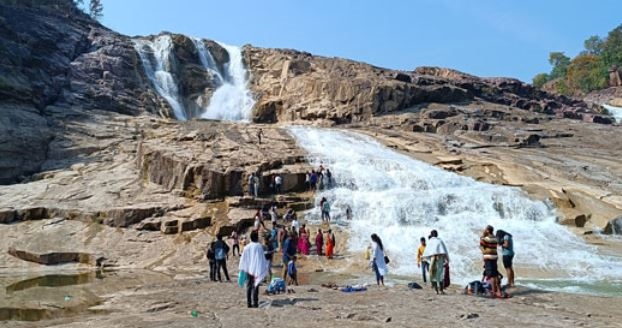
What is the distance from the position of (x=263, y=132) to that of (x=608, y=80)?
78837 mm

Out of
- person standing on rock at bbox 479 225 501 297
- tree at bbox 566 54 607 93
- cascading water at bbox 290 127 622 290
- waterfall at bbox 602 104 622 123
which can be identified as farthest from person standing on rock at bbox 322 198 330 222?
tree at bbox 566 54 607 93

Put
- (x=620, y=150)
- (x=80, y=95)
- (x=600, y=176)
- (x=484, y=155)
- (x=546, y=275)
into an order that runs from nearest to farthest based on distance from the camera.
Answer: (x=546, y=275)
(x=600, y=176)
(x=484, y=155)
(x=620, y=150)
(x=80, y=95)

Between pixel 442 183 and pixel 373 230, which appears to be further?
pixel 442 183

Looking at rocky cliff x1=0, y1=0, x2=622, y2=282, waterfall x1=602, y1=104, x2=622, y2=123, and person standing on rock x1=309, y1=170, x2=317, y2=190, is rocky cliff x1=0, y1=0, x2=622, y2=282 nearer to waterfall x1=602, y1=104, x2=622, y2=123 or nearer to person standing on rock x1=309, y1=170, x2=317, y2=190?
person standing on rock x1=309, y1=170, x2=317, y2=190

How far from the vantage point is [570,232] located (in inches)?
991

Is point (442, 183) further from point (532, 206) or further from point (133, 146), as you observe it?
point (133, 146)

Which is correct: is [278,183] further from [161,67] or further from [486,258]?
[161,67]

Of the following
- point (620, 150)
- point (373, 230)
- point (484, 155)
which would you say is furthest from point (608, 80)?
point (373, 230)

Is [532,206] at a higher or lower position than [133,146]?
lower

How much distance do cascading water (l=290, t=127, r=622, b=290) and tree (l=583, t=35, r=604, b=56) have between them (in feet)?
325

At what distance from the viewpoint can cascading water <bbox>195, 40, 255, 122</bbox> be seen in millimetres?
53953

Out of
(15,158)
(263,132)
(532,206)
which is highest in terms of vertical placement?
(263,132)

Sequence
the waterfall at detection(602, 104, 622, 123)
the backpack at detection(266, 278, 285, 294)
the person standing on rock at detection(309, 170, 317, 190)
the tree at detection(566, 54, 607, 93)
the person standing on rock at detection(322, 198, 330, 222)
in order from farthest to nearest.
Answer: the tree at detection(566, 54, 607, 93) → the waterfall at detection(602, 104, 622, 123) → the person standing on rock at detection(309, 170, 317, 190) → the person standing on rock at detection(322, 198, 330, 222) → the backpack at detection(266, 278, 285, 294)

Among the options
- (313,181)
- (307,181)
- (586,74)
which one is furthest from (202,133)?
(586,74)
